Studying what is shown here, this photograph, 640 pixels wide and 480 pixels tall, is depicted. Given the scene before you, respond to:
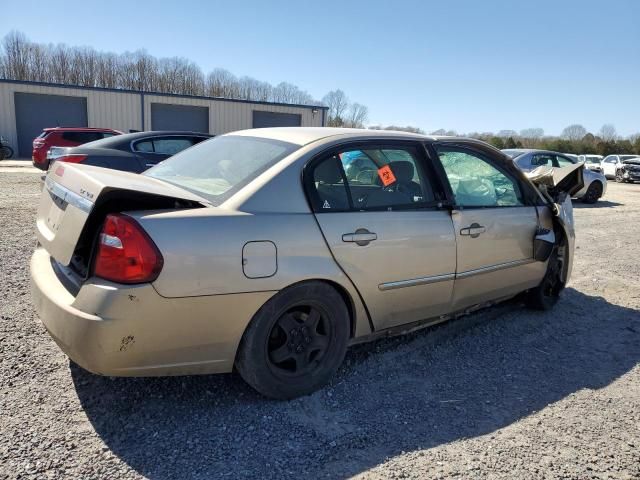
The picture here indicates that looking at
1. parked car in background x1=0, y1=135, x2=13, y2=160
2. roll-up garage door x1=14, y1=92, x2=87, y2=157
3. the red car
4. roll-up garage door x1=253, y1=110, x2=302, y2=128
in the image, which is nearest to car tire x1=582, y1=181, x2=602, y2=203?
the red car

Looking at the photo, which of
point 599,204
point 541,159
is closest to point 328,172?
point 541,159

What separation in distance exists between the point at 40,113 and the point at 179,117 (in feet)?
24.5

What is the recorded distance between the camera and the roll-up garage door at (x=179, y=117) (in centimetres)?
2967

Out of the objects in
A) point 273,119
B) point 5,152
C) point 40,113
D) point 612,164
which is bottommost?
point 5,152

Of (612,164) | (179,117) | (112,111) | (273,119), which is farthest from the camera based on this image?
(273,119)

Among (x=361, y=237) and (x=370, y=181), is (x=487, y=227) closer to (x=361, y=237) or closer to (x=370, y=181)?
(x=370, y=181)

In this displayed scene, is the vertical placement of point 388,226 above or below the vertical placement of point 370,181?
below

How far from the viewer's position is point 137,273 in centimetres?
232

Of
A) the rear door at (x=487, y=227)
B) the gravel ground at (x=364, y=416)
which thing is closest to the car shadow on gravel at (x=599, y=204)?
the rear door at (x=487, y=227)

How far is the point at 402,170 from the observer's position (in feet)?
11.2

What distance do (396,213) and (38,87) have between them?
2914 cm

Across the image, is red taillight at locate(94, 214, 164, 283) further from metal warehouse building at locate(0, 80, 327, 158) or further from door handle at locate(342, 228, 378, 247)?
metal warehouse building at locate(0, 80, 327, 158)

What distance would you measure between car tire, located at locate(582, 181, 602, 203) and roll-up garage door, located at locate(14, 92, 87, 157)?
25.6m

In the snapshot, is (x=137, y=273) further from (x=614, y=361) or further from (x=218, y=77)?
(x=218, y=77)
